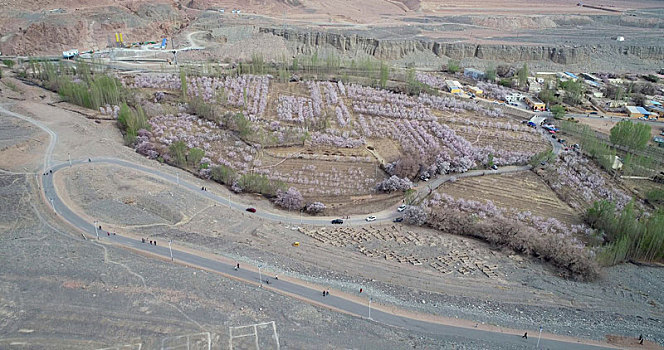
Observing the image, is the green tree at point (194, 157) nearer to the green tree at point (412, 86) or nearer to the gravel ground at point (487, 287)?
the gravel ground at point (487, 287)

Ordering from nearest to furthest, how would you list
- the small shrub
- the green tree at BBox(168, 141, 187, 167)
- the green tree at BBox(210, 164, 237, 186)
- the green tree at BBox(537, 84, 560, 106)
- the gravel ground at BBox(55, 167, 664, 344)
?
the gravel ground at BBox(55, 167, 664, 344), the small shrub, the green tree at BBox(210, 164, 237, 186), the green tree at BBox(168, 141, 187, 167), the green tree at BBox(537, 84, 560, 106)

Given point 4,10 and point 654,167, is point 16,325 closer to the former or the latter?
point 654,167

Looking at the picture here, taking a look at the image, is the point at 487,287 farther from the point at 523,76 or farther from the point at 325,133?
the point at 523,76

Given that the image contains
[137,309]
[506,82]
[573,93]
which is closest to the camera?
[137,309]

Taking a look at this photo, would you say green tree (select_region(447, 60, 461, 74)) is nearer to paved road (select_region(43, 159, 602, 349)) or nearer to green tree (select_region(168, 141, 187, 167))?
green tree (select_region(168, 141, 187, 167))

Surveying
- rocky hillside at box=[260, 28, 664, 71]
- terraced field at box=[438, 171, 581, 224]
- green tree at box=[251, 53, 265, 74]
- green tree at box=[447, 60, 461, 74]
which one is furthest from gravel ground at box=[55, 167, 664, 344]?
rocky hillside at box=[260, 28, 664, 71]

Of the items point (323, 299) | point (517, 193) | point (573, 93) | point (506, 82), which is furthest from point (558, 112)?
point (323, 299)
